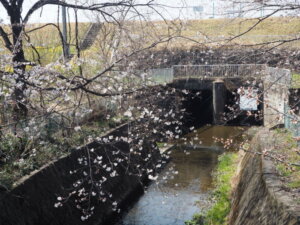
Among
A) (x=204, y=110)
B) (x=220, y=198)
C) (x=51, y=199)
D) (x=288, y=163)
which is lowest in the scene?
(x=204, y=110)

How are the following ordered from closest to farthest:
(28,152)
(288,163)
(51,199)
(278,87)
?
(288,163) < (51,199) < (28,152) < (278,87)

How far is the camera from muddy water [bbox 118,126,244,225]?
33.8 ft

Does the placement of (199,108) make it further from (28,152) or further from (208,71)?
(28,152)

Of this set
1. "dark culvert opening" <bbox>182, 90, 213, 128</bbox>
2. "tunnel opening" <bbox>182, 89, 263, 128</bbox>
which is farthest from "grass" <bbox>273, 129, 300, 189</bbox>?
"dark culvert opening" <bbox>182, 90, 213, 128</bbox>

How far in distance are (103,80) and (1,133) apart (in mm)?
3443

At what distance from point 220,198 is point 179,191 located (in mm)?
1890

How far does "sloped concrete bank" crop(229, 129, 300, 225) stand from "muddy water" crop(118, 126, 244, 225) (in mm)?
1999

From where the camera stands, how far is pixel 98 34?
1573 cm

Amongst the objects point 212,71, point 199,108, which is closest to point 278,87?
point 212,71

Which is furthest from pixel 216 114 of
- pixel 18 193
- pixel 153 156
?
pixel 18 193

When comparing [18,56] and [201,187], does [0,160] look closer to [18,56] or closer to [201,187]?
[18,56]

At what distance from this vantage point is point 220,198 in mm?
10664

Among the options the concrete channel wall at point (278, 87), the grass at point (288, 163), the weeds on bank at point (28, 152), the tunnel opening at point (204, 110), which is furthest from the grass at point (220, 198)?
the tunnel opening at point (204, 110)

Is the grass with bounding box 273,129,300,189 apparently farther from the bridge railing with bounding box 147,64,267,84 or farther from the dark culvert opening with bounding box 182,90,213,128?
the dark culvert opening with bounding box 182,90,213,128
